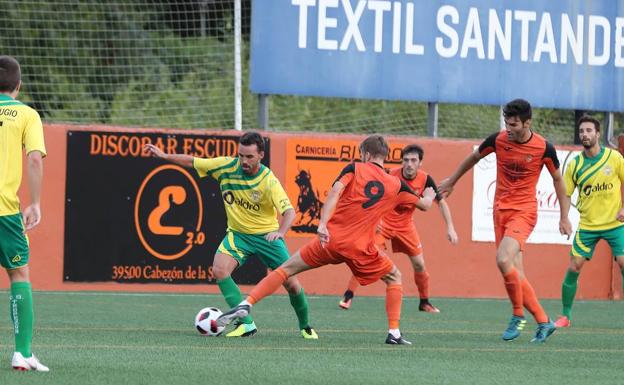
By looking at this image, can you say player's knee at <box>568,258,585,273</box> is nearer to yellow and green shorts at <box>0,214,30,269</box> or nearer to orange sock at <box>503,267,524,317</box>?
orange sock at <box>503,267,524,317</box>

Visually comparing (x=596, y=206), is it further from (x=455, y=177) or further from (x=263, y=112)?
(x=263, y=112)

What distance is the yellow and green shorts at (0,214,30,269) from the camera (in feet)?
25.2

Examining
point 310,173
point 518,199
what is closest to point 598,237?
point 518,199

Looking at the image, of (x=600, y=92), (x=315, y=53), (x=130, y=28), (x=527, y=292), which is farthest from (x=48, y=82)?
(x=527, y=292)

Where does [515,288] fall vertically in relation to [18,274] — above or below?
below

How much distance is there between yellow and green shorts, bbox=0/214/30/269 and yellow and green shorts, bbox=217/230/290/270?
3690 millimetres

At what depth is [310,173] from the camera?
727 inches

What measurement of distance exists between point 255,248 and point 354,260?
1153mm

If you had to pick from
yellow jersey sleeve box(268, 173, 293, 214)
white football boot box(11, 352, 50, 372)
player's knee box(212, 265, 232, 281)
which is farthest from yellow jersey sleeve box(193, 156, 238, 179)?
white football boot box(11, 352, 50, 372)

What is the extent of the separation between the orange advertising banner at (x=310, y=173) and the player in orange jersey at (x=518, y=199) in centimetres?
686

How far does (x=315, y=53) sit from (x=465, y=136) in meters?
4.67

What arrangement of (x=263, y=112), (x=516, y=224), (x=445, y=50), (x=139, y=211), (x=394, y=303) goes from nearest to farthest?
(x=394, y=303)
(x=516, y=224)
(x=139, y=211)
(x=263, y=112)
(x=445, y=50)

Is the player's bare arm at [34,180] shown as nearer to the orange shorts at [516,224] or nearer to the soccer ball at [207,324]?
the soccer ball at [207,324]

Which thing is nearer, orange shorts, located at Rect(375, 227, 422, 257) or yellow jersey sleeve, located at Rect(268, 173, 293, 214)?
yellow jersey sleeve, located at Rect(268, 173, 293, 214)
